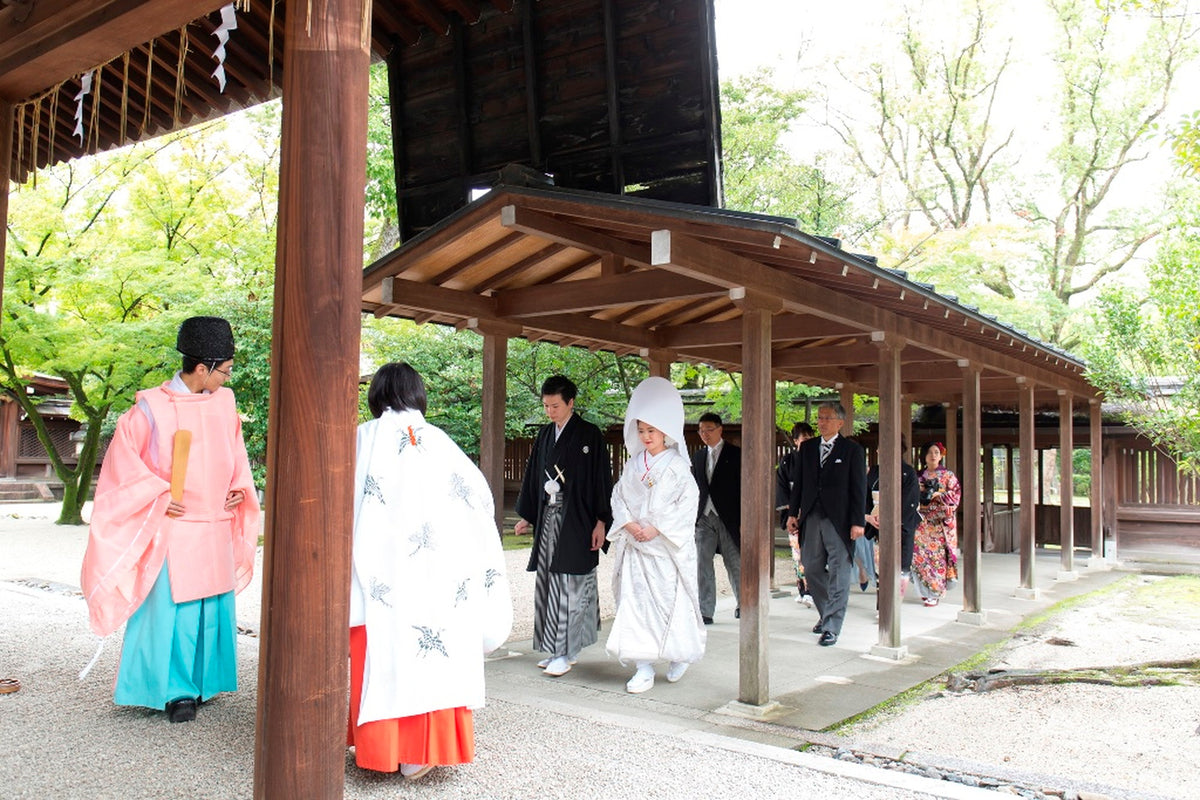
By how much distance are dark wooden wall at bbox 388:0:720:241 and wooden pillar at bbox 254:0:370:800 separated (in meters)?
3.23

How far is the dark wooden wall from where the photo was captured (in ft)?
21.8

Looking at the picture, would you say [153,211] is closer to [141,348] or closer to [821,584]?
[141,348]

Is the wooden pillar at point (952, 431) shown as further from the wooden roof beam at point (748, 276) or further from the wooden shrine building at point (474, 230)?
the wooden roof beam at point (748, 276)

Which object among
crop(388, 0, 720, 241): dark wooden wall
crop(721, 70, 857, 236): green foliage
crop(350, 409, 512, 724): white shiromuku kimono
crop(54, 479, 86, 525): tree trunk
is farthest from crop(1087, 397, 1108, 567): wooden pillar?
crop(54, 479, 86, 525): tree trunk

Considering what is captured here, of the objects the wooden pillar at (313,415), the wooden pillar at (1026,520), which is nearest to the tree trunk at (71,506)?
the wooden pillar at (1026,520)

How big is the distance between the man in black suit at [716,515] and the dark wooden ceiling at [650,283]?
1.00m

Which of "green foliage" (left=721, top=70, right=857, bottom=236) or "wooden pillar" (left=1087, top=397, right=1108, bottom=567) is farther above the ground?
"green foliage" (left=721, top=70, right=857, bottom=236)

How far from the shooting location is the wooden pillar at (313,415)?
257cm

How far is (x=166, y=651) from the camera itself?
4387mm

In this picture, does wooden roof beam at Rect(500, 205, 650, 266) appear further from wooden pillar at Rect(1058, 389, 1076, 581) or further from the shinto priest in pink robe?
wooden pillar at Rect(1058, 389, 1076, 581)

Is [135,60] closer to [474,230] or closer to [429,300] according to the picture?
[474,230]

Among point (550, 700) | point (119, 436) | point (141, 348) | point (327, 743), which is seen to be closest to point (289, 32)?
point (327, 743)

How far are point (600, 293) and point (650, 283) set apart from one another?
1.35ft

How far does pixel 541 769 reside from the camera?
3.96 m
